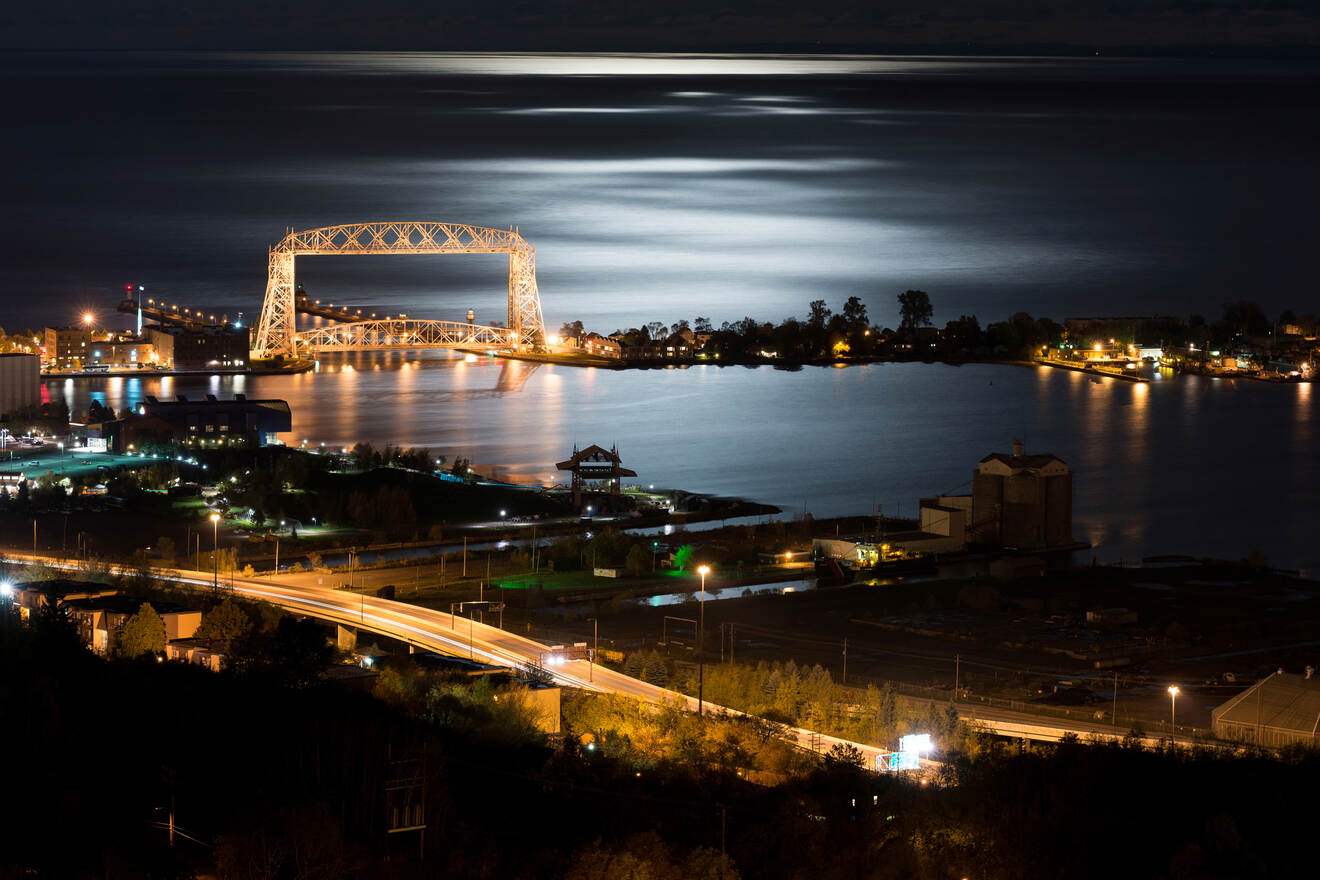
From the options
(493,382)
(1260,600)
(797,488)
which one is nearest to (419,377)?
(493,382)

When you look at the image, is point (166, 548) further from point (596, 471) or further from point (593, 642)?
point (596, 471)

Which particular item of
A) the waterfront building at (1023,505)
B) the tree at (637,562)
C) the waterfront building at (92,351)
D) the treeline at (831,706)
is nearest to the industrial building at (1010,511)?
the waterfront building at (1023,505)

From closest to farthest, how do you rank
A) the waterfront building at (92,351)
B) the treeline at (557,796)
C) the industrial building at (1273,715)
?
the treeline at (557,796), the industrial building at (1273,715), the waterfront building at (92,351)

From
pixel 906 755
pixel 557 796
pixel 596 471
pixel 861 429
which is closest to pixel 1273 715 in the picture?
pixel 906 755

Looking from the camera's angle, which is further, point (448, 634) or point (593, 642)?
point (593, 642)

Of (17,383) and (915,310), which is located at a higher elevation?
(915,310)

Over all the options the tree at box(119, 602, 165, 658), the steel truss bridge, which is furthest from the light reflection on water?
the tree at box(119, 602, 165, 658)

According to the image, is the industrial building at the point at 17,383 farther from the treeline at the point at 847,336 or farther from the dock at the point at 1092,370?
the dock at the point at 1092,370
